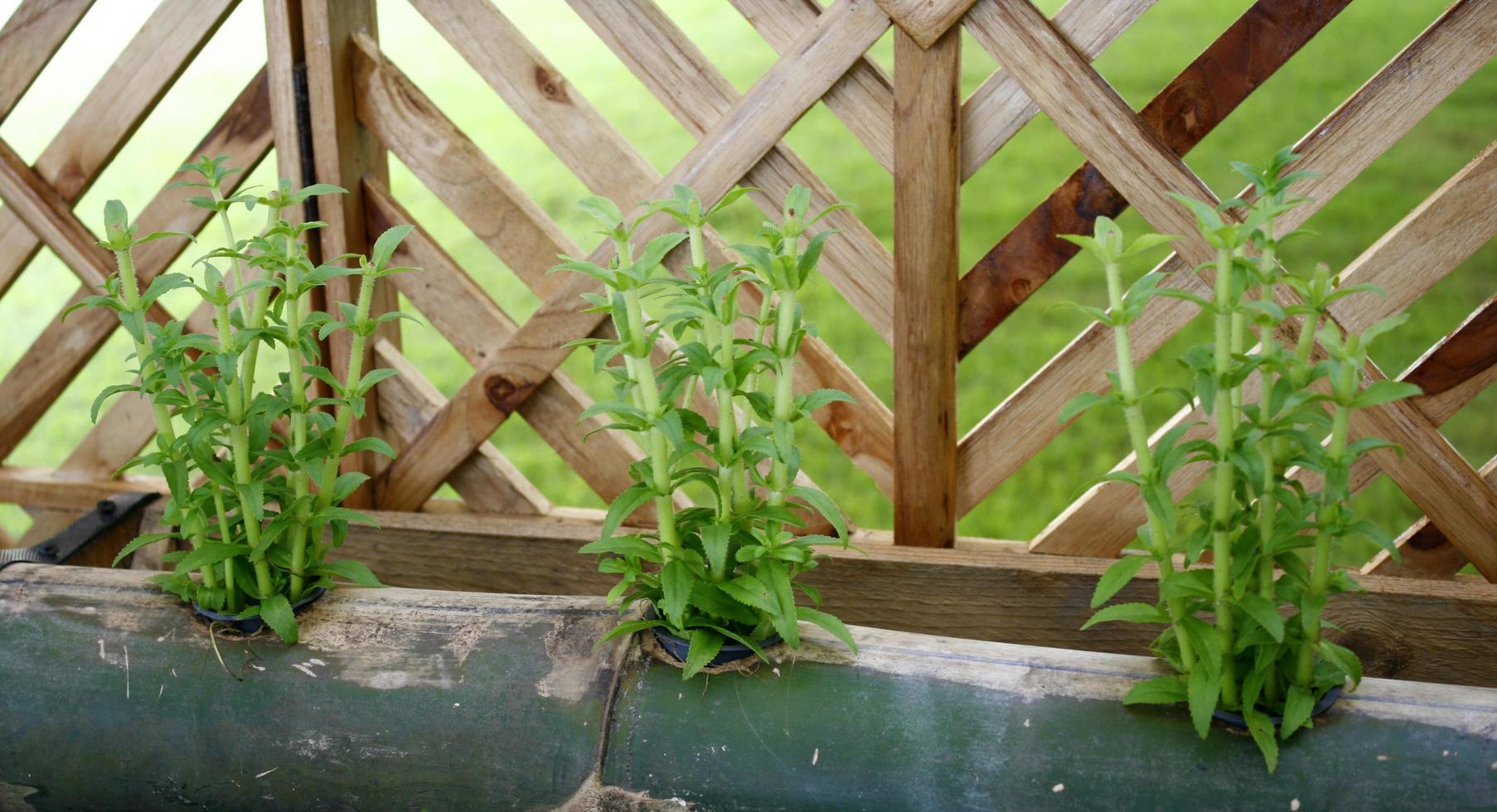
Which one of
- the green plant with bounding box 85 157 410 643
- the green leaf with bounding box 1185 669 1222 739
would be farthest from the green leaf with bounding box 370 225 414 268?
the green leaf with bounding box 1185 669 1222 739

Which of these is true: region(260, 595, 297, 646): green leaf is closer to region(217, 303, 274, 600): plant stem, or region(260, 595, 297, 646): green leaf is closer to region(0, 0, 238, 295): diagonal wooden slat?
region(217, 303, 274, 600): plant stem

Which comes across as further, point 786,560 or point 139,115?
point 139,115

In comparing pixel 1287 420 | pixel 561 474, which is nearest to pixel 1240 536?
pixel 1287 420

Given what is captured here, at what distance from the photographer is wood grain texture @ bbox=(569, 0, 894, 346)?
205 cm

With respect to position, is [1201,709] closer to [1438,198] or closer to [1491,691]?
[1491,691]

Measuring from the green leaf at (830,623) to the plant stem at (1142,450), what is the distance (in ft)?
1.21

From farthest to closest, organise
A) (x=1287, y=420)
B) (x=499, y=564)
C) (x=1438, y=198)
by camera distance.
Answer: (x=499, y=564) < (x=1438, y=198) < (x=1287, y=420)

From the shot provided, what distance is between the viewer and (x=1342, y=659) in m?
1.37

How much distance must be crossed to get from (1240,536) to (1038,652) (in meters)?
0.27

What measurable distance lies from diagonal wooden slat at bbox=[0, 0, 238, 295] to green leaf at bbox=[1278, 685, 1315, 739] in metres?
2.12

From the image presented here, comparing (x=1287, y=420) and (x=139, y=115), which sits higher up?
(x=139, y=115)

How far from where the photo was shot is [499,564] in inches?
91.6

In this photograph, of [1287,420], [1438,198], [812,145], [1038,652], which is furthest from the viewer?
[812,145]

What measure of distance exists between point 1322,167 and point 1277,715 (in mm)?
894
